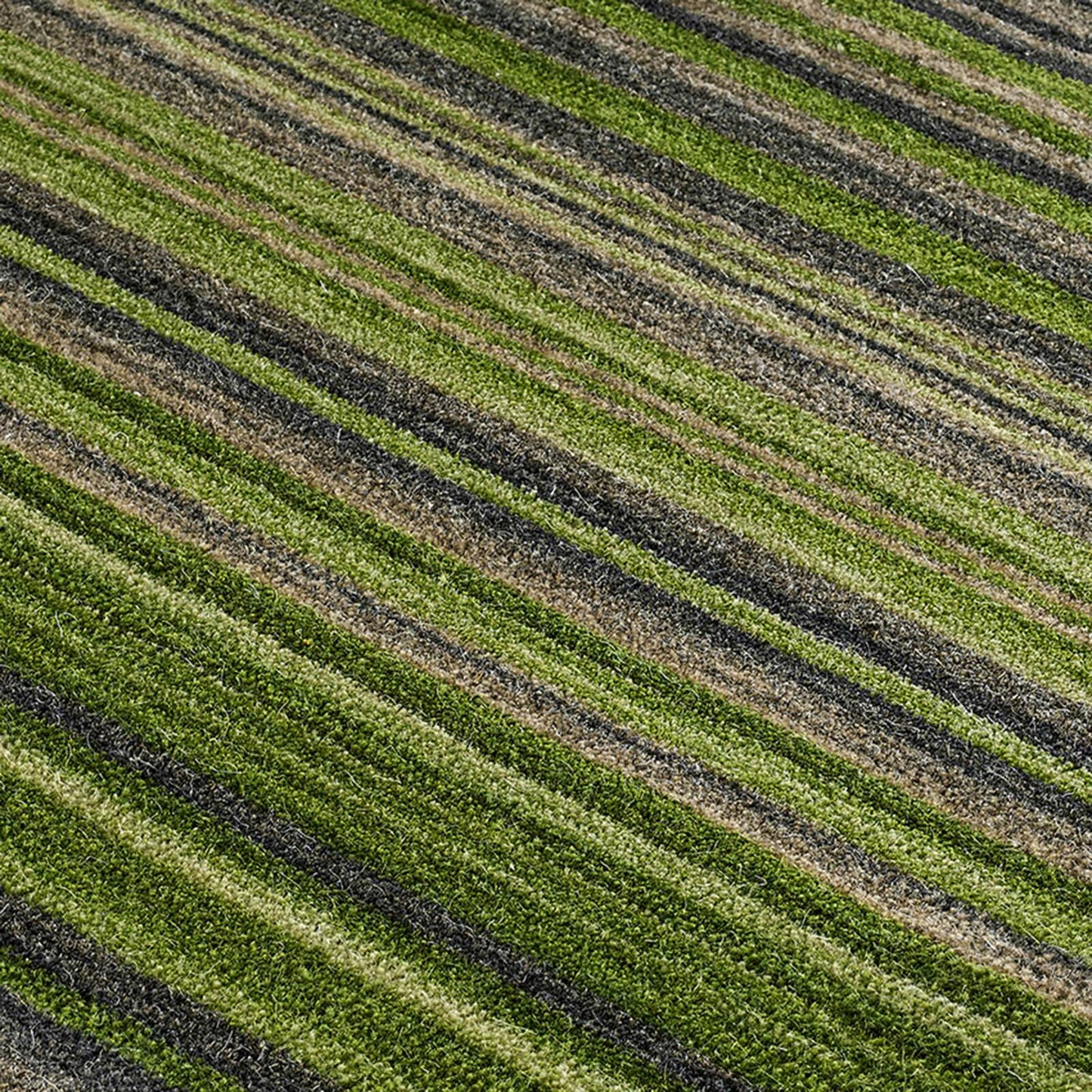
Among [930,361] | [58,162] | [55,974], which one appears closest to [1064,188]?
[930,361]

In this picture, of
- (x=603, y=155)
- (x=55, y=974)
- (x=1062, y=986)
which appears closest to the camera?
(x=55, y=974)

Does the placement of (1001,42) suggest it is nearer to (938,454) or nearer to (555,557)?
(938,454)

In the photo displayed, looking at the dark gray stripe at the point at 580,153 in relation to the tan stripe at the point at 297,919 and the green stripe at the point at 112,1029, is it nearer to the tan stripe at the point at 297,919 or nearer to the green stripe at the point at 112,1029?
the tan stripe at the point at 297,919

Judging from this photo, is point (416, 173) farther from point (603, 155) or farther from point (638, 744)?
point (638, 744)

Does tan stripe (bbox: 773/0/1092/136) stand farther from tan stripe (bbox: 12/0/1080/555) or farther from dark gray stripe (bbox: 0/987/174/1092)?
dark gray stripe (bbox: 0/987/174/1092)

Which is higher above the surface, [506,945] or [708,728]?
[708,728]

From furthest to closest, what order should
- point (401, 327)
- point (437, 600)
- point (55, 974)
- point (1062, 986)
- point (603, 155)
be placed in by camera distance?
point (603, 155), point (401, 327), point (437, 600), point (1062, 986), point (55, 974)

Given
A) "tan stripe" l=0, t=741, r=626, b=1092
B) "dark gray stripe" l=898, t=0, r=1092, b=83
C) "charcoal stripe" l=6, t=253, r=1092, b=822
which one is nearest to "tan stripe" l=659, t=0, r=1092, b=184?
"dark gray stripe" l=898, t=0, r=1092, b=83

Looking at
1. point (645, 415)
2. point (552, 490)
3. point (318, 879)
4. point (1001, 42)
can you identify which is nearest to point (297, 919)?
point (318, 879)
